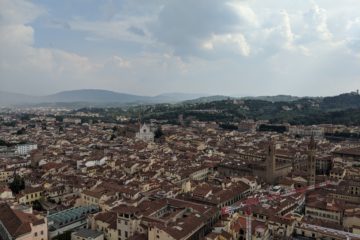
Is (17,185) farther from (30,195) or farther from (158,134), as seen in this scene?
(158,134)

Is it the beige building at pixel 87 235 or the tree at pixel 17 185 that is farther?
the tree at pixel 17 185

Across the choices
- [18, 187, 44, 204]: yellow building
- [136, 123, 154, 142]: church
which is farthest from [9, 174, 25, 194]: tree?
[136, 123, 154, 142]: church

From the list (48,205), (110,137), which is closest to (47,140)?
(110,137)

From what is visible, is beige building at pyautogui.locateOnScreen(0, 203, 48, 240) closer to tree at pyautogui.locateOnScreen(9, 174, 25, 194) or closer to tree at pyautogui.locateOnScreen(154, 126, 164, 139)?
tree at pyautogui.locateOnScreen(9, 174, 25, 194)

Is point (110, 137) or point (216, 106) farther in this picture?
point (216, 106)

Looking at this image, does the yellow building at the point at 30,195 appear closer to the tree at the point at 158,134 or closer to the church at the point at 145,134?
the church at the point at 145,134

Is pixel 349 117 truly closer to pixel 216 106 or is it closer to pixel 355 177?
pixel 216 106

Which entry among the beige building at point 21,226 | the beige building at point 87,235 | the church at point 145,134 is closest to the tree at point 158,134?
the church at point 145,134

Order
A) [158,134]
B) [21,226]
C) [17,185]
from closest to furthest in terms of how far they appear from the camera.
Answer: [21,226] < [17,185] < [158,134]

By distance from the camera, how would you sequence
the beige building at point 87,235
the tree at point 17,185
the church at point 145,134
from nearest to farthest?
the beige building at point 87,235
the tree at point 17,185
the church at point 145,134

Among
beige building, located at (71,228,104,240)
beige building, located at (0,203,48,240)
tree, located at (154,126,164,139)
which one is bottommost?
tree, located at (154,126,164,139)

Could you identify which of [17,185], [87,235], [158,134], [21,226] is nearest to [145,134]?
[158,134]
